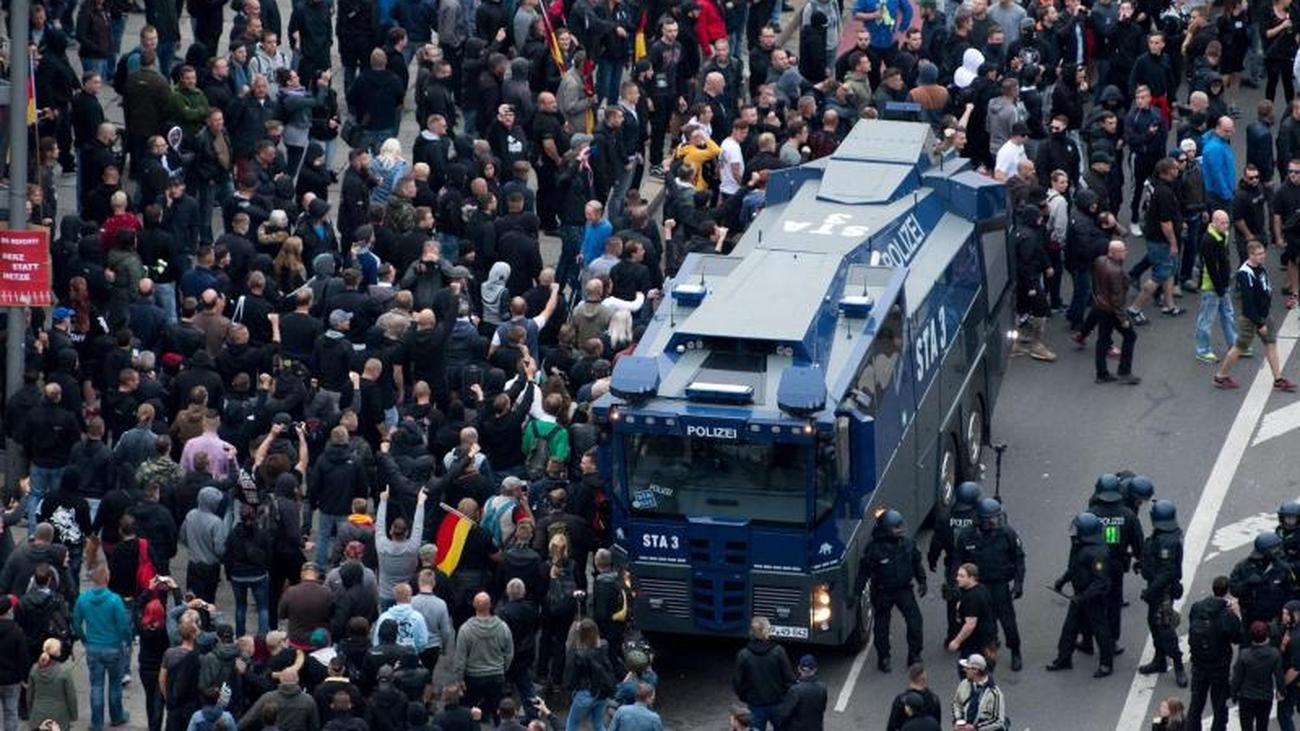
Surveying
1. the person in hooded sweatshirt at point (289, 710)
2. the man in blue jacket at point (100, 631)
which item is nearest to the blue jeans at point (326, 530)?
the man in blue jacket at point (100, 631)

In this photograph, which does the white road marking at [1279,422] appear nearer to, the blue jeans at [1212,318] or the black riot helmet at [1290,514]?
the blue jeans at [1212,318]

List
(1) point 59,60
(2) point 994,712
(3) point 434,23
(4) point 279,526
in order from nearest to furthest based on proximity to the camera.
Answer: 1. (2) point 994,712
2. (4) point 279,526
3. (1) point 59,60
4. (3) point 434,23

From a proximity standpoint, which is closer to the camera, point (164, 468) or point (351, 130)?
point (164, 468)

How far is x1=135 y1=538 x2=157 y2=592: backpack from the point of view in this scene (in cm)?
2803

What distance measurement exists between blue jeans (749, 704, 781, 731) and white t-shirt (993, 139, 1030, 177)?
35.6 feet

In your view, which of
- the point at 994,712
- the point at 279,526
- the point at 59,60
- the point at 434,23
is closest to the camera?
the point at 994,712

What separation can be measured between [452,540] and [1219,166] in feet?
40.2

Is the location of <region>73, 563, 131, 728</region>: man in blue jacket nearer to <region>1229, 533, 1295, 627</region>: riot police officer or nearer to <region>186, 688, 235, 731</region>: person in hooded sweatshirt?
<region>186, 688, 235, 731</region>: person in hooded sweatshirt

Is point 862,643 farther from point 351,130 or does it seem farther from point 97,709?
point 351,130

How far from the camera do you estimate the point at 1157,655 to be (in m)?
29.0

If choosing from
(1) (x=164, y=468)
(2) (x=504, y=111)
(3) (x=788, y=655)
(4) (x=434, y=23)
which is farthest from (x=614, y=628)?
(4) (x=434, y=23)

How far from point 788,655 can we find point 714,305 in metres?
3.14

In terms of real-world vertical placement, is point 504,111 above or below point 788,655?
above

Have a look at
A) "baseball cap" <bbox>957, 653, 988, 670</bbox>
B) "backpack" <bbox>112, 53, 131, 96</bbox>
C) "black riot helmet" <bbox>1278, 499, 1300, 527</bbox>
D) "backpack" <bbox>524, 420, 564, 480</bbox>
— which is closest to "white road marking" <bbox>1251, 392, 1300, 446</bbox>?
"black riot helmet" <bbox>1278, 499, 1300, 527</bbox>
